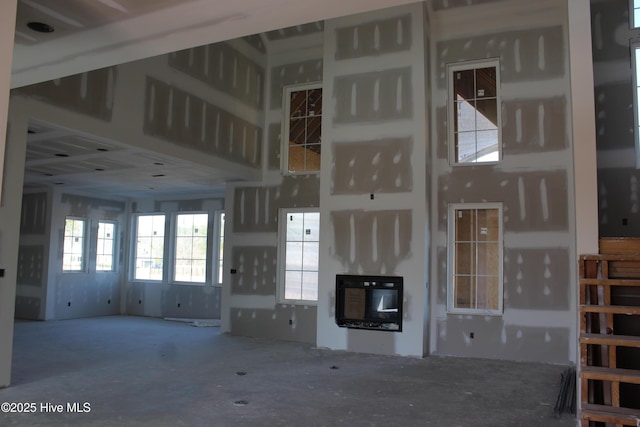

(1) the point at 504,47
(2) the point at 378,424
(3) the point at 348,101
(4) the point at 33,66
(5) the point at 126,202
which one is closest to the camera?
(4) the point at 33,66

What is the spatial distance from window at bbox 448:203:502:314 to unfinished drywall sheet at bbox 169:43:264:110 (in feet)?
13.2

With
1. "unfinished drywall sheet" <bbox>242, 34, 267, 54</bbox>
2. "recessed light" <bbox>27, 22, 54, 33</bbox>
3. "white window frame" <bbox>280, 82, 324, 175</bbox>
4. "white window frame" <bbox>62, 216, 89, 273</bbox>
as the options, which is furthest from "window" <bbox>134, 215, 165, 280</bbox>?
"recessed light" <bbox>27, 22, 54, 33</bbox>

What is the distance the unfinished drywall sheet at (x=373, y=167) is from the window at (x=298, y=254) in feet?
3.62

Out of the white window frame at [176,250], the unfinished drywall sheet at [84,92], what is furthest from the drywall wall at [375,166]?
the white window frame at [176,250]

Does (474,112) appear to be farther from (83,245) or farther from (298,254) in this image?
(83,245)

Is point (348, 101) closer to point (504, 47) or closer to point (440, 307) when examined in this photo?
point (504, 47)

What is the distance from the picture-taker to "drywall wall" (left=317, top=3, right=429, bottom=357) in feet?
23.6

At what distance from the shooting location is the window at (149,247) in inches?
452

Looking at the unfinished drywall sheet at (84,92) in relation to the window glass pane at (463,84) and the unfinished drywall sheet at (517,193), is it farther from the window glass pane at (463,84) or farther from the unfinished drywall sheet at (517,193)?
the window glass pane at (463,84)

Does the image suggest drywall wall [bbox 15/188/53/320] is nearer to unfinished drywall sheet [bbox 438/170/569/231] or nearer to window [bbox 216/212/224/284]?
window [bbox 216/212/224/284]

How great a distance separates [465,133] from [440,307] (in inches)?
106

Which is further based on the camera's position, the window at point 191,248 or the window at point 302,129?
the window at point 191,248

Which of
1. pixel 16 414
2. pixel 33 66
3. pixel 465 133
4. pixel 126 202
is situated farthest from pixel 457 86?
pixel 126 202

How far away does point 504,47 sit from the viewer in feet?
24.0
